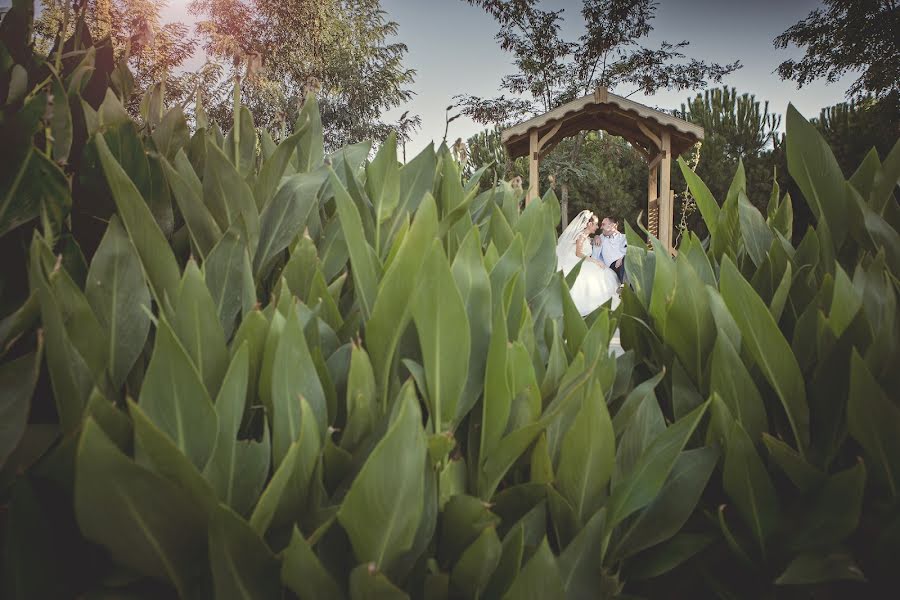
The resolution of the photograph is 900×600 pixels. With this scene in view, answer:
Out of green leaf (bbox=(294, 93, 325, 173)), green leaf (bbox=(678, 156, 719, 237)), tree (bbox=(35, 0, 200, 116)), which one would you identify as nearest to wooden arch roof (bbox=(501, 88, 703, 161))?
tree (bbox=(35, 0, 200, 116))

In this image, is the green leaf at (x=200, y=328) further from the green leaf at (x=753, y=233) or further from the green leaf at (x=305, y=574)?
the green leaf at (x=753, y=233)

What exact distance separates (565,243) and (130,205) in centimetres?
1024

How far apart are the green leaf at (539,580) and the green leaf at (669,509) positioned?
183mm

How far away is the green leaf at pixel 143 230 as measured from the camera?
646 millimetres

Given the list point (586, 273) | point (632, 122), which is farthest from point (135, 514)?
point (632, 122)

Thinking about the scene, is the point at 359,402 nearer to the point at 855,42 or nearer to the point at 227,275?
the point at 227,275

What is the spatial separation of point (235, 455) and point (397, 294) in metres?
0.24

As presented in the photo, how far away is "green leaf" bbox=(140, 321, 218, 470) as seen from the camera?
0.51m

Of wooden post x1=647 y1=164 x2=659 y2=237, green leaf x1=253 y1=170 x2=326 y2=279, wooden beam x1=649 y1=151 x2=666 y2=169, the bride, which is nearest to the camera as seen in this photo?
green leaf x1=253 y1=170 x2=326 y2=279

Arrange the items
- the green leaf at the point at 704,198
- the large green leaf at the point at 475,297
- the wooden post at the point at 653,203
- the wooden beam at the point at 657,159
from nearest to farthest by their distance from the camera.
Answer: the large green leaf at the point at 475,297 → the green leaf at the point at 704,198 → the wooden beam at the point at 657,159 → the wooden post at the point at 653,203

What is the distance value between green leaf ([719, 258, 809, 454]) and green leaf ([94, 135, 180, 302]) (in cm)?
71

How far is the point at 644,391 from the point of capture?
0.76 meters

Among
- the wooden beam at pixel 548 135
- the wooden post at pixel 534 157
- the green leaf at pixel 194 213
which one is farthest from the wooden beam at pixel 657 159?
the green leaf at pixel 194 213

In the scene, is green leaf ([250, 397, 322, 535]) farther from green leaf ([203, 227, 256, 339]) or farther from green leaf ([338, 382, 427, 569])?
green leaf ([203, 227, 256, 339])
